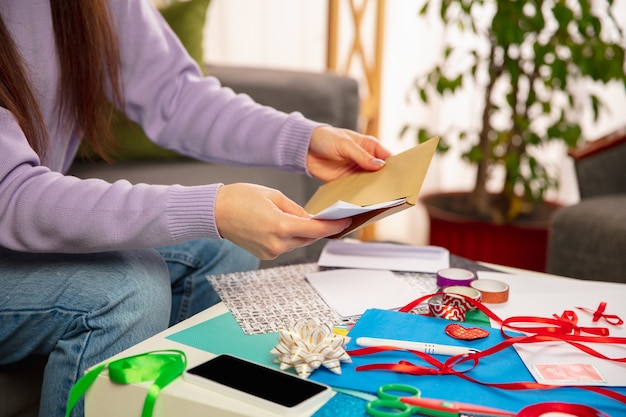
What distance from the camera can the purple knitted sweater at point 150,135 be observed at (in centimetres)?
80

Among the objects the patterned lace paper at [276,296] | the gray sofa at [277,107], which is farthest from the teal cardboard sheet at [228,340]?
the gray sofa at [277,107]

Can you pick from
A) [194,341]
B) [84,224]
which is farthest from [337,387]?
[84,224]

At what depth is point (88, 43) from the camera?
0.97m

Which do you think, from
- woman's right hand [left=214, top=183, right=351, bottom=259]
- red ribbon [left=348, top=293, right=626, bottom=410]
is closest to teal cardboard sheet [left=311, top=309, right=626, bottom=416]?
red ribbon [left=348, top=293, right=626, bottom=410]

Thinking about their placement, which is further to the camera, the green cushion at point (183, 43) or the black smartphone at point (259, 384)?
the green cushion at point (183, 43)

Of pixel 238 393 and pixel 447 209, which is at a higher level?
pixel 238 393

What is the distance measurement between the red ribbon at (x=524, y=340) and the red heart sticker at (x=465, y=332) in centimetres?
2

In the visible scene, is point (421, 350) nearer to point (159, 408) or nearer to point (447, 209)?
point (159, 408)

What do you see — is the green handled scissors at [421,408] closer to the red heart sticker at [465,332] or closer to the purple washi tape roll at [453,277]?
the red heart sticker at [465,332]

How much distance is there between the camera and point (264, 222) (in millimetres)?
758

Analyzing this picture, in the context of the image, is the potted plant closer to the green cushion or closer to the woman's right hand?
the green cushion

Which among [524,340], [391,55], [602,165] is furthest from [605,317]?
[391,55]

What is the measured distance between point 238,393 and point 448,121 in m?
1.98

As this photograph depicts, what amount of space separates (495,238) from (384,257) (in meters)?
1.08
